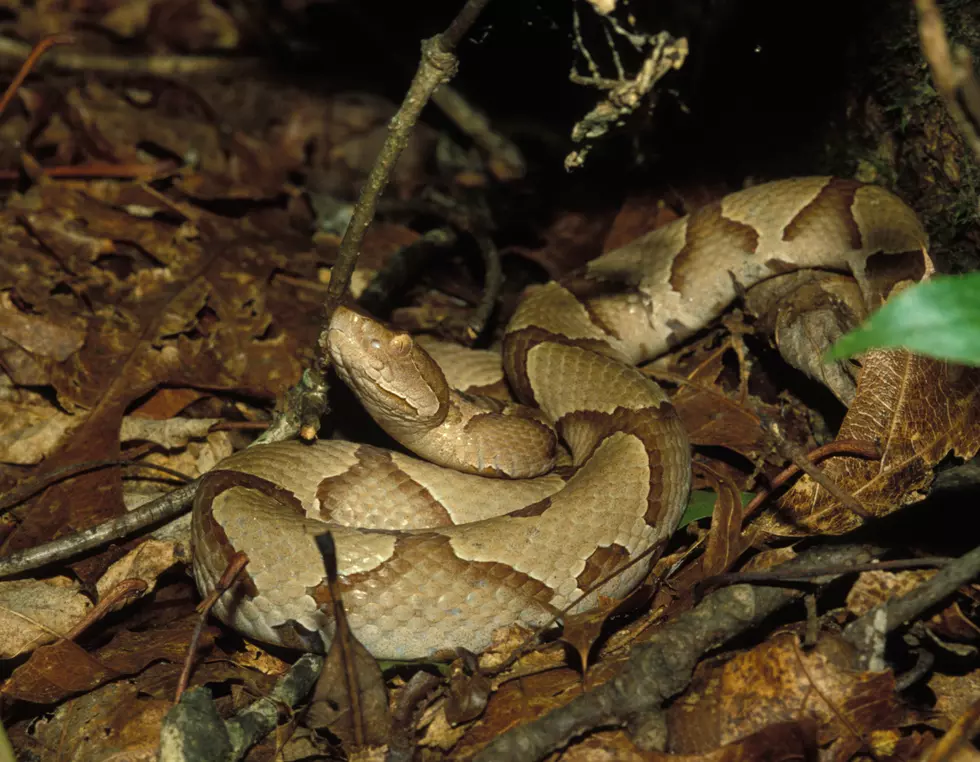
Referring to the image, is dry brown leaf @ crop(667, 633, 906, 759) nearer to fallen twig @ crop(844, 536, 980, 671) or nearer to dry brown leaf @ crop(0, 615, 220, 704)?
fallen twig @ crop(844, 536, 980, 671)

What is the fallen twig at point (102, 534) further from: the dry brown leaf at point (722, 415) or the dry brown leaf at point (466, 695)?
the dry brown leaf at point (722, 415)

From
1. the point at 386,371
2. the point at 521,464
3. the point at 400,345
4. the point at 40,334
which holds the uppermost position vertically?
the point at 400,345

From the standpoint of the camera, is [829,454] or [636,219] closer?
[829,454]

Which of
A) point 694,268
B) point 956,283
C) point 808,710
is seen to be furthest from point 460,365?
point 956,283

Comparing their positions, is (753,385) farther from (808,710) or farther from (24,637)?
(24,637)

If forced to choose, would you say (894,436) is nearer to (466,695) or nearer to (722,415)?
(722,415)

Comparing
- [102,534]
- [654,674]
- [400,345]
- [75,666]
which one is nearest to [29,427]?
[102,534]

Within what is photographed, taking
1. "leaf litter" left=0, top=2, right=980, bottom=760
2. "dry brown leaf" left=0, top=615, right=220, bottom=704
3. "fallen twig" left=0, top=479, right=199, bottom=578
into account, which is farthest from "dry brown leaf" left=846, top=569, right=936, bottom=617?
"fallen twig" left=0, top=479, right=199, bottom=578
